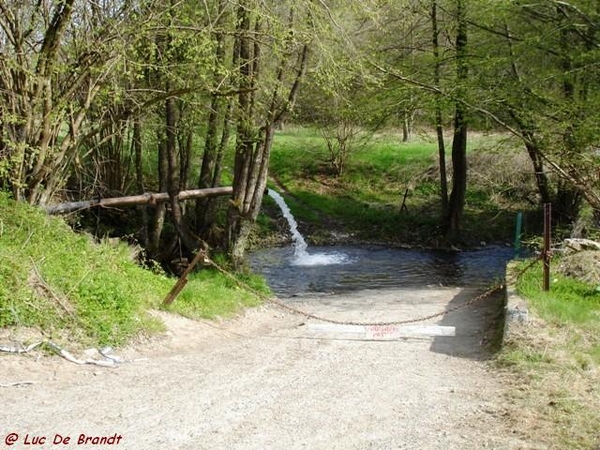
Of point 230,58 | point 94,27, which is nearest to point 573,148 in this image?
point 230,58

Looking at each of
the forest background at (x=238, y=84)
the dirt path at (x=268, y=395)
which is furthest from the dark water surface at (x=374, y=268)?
the dirt path at (x=268, y=395)

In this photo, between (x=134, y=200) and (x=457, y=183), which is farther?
(x=457, y=183)

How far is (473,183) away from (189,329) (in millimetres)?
21586

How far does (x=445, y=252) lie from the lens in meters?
23.0

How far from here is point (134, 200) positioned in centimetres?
1449

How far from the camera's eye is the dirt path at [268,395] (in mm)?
5141

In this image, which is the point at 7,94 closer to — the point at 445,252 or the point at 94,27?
the point at 94,27

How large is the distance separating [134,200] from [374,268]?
834cm

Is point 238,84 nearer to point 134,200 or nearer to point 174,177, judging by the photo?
point 174,177

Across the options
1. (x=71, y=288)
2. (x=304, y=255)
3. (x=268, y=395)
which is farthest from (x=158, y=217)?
(x=268, y=395)

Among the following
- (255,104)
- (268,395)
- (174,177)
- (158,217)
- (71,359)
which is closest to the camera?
(268,395)

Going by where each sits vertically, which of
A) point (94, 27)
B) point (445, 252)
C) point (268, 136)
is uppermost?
point (94, 27)

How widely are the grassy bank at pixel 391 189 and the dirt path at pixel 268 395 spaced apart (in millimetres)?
14194

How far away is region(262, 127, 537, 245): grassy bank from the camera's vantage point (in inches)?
973
